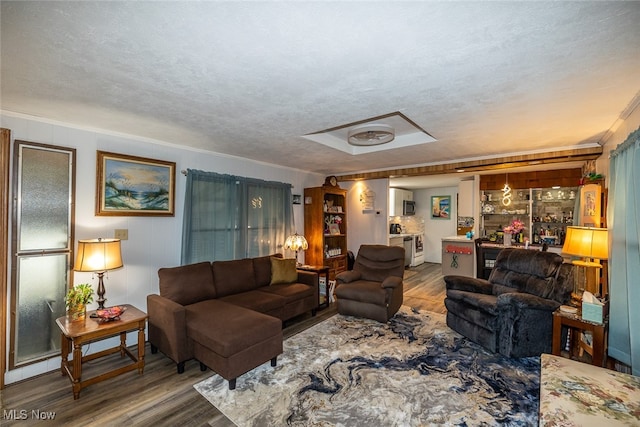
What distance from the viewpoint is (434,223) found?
825cm

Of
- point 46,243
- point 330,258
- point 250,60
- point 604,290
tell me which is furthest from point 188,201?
point 604,290

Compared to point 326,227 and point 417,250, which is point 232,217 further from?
point 417,250

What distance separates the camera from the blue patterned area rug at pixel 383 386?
2037mm

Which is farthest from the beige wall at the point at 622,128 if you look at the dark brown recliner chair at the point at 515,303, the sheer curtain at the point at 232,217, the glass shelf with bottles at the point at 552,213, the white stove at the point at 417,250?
the white stove at the point at 417,250

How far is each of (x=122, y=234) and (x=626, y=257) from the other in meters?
4.75

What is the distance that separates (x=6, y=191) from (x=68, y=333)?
51.7 inches

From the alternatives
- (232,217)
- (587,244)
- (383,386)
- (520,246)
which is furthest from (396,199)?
(383,386)

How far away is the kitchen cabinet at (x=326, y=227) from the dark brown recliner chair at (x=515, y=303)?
239 centimetres

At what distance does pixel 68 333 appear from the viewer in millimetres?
2277

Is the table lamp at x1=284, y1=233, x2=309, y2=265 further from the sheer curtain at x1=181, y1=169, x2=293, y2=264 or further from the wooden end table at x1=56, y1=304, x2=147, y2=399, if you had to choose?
the wooden end table at x1=56, y1=304, x2=147, y2=399

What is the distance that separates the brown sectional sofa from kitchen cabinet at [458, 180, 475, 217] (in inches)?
160

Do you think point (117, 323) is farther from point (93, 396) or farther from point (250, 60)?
point (250, 60)

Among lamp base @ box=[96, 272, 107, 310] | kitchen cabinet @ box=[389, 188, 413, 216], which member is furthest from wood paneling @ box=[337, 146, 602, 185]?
lamp base @ box=[96, 272, 107, 310]

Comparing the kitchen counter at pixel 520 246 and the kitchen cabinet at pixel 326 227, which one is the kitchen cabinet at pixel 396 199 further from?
the kitchen counter at pixel 520 246
